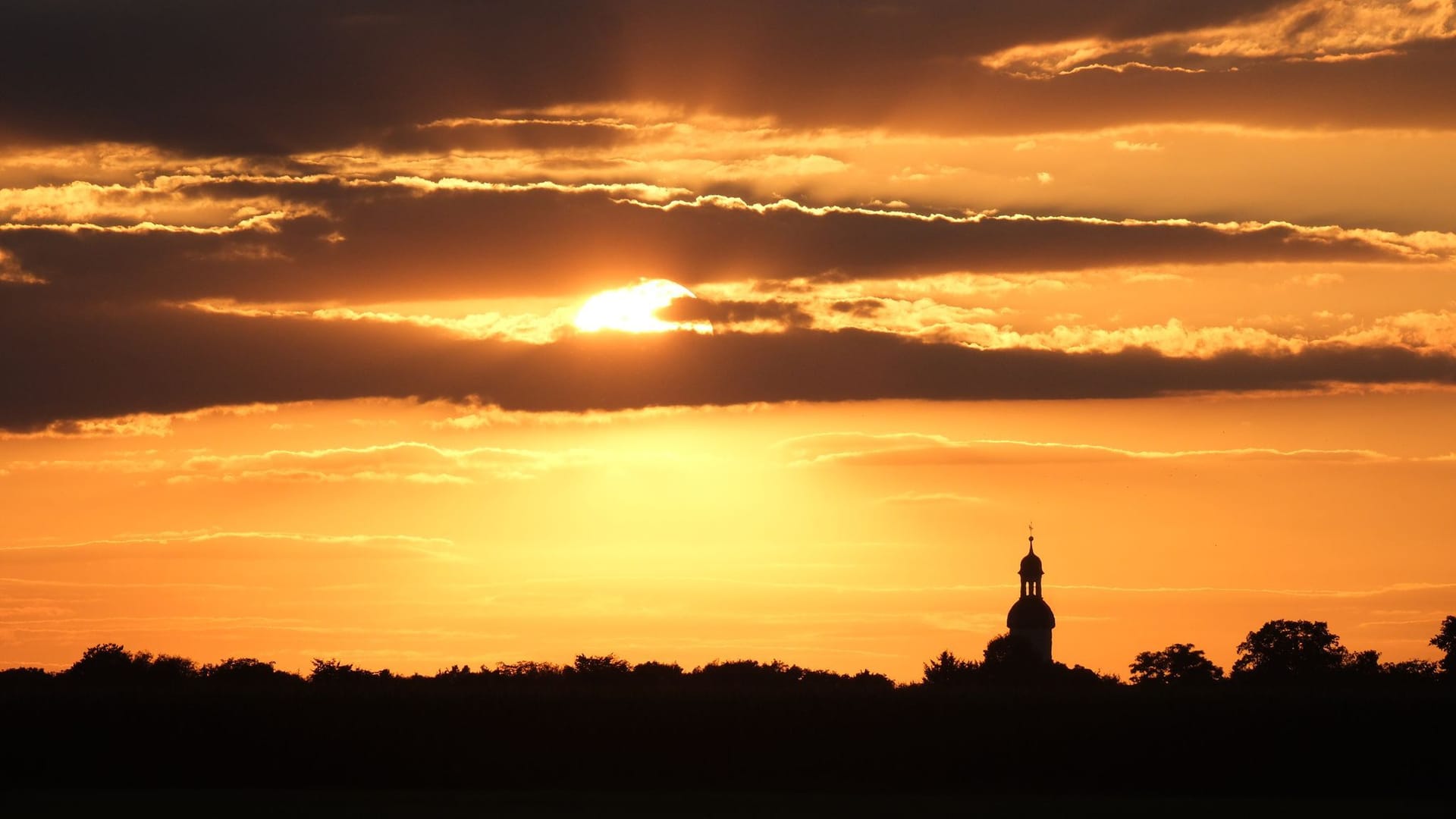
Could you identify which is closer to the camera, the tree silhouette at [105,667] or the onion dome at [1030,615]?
the tree silhouette at [105,667]

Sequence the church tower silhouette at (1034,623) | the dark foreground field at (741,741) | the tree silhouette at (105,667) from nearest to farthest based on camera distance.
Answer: the dark foreground field at (741,741) < the tree silhouette at (105,667) < the church tower silhouette at (1034,623)

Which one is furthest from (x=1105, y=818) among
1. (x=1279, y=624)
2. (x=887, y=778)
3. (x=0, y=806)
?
(x=1279, y=624)

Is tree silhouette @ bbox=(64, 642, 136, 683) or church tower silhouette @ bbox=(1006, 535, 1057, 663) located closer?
tree silhouette @ bbox=(64, 642, 136, 683)

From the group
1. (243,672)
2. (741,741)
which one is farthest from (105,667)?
(741,741)

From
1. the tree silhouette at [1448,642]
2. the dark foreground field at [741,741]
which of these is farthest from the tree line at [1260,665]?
the dark foreground field at [741,741]

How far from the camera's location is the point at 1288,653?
15200cm

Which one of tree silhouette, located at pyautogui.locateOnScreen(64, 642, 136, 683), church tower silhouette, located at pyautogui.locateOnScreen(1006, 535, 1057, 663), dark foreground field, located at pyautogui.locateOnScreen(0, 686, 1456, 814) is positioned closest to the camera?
dark foreground field, located at pyautogui.locateOnScreen(0, 686, 1456, 814)

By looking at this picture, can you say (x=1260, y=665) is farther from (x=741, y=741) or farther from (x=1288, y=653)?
(x=741, y=741)

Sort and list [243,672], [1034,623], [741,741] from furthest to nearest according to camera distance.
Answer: [1034,623], [243,672], [741,741]

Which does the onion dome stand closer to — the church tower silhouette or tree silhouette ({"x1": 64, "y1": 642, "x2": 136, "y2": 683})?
the church tower silhouette

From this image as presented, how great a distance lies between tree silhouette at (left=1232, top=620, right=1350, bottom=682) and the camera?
14625cm

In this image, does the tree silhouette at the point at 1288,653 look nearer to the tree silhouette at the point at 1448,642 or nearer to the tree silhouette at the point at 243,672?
the tree silhouette at the point at 1448,642

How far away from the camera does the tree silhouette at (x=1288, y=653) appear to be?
14625cm

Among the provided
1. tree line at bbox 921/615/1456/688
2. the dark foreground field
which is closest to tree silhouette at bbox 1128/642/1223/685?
tree line at bbox 921/615/1456/688
